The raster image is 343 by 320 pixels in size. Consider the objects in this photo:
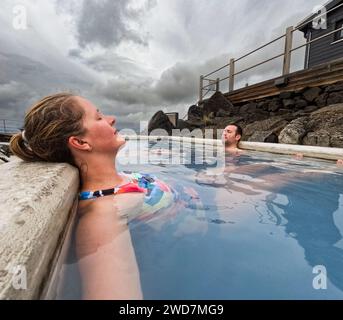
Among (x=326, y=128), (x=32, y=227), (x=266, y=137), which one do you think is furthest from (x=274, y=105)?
(x=32, y=227)

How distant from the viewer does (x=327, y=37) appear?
43.2 feet

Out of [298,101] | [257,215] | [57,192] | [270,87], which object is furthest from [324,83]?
[57,192]

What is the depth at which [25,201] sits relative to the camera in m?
1.00

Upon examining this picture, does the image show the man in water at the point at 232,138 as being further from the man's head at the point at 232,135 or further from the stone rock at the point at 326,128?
the stone rock at the point at 326,128

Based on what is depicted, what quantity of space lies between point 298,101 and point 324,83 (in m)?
1.10

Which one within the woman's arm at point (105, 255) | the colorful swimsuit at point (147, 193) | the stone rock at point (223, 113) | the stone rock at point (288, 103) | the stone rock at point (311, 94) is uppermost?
the stone rock at point (311, 94)

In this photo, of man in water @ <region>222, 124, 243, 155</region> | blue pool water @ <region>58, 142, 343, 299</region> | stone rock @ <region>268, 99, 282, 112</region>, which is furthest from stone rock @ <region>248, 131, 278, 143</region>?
blue pool water @ <region>58, 142, 343, 299</region>

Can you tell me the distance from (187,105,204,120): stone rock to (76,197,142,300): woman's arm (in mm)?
13556

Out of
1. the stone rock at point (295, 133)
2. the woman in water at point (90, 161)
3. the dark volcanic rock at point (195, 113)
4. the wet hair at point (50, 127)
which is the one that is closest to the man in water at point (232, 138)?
the stone rock at point (295, 133)

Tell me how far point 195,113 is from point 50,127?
46.4 feet

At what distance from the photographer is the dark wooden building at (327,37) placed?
39.3 ft

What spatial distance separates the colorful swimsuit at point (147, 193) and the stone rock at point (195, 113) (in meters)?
12.8

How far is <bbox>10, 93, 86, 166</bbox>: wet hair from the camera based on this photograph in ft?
5.59
